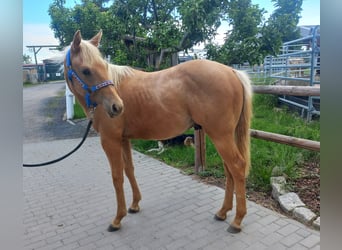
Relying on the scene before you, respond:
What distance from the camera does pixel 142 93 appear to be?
2186 millimetres

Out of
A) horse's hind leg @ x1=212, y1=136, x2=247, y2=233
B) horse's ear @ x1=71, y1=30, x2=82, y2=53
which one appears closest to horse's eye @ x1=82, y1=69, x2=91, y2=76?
horse's ear @ x1=71, y1=30, x2=82, y2=53

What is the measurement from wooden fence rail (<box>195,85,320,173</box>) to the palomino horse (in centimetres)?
60

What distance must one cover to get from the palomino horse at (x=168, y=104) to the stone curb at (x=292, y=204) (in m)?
0.52

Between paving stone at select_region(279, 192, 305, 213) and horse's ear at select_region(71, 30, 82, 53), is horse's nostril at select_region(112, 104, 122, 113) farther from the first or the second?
paving stone at select_region(279, 192, 305, 213)

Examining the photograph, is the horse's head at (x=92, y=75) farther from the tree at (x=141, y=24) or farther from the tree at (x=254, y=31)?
the tree at (x=254, y=31)

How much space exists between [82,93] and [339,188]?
6.02ft

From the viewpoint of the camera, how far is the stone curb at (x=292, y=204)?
212 centimetres

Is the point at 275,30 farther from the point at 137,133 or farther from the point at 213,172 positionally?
the point at 137,133

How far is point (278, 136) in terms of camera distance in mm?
2648

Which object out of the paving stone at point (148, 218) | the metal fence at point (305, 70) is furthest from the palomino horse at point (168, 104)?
the metal fence at point (305, 70)

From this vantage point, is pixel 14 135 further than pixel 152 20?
No

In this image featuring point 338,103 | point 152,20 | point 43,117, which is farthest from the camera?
point 43,117

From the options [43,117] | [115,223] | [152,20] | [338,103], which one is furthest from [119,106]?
[43,117]

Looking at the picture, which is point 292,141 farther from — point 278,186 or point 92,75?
point 92,75
